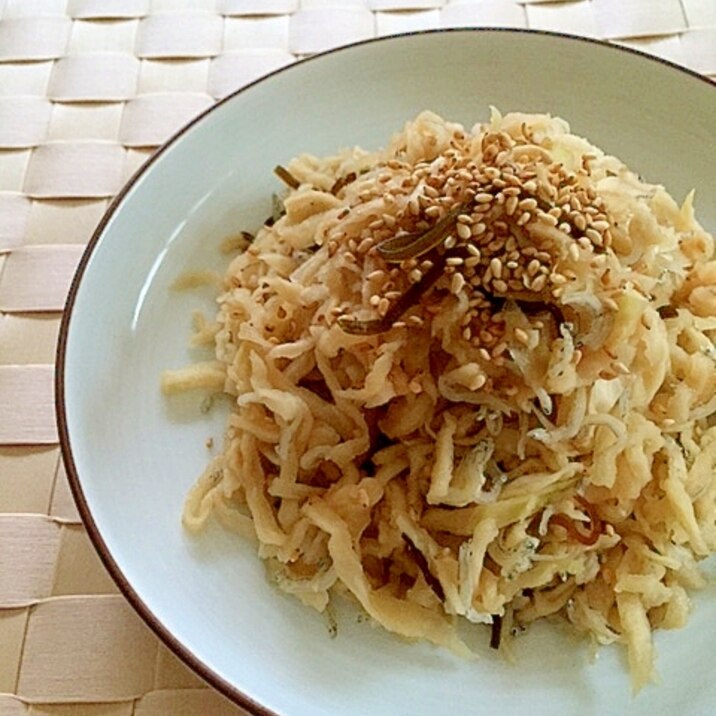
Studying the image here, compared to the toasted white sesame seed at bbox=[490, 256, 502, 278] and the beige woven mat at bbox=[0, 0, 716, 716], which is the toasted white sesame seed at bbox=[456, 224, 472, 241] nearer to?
the toasted white sesame seed at bbox=[490, 256, 502, 278]

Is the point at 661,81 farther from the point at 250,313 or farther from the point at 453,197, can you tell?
the point at 250,313

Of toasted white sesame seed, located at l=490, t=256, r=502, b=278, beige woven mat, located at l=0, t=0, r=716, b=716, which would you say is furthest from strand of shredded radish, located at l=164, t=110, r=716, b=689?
beige woven mat, located at l=0, t=0, r=716, b=716

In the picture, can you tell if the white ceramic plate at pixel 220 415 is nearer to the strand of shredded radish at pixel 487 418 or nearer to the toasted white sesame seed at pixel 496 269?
the strand of shredded radish at pixel 487 418

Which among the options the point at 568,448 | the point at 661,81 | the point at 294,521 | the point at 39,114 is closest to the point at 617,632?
the point at 568,448

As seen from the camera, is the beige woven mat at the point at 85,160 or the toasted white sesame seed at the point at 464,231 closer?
the toasted white sesame seed at the point at 464,231

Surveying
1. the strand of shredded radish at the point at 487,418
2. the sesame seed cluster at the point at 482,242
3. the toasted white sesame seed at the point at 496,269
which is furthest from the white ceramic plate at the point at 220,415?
the toasted white sesame seed at the point at 496,269

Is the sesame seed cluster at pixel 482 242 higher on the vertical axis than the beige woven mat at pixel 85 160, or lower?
higher

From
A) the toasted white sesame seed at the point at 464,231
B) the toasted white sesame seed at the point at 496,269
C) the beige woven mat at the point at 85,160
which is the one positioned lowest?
the beige woven mat at the point at 85,160
